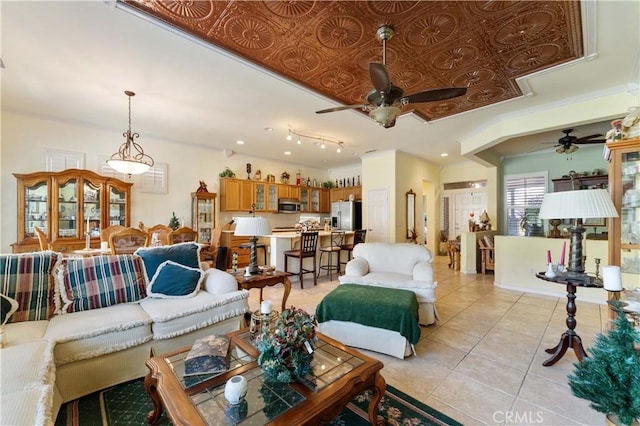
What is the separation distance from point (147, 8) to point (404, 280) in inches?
135

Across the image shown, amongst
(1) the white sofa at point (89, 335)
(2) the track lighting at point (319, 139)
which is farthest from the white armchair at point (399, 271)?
(2) the track lighting at point (319, 139)

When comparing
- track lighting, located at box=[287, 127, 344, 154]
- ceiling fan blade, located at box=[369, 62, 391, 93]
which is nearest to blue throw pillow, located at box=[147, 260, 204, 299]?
ceiling fan blade, located at box=[369, 62, 391, 93]

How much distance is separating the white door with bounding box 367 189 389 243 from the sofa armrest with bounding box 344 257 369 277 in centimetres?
306

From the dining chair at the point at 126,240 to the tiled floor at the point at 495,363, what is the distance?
1.82 m

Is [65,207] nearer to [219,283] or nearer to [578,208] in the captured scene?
[219,283]

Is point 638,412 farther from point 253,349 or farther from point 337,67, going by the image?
point 337,67

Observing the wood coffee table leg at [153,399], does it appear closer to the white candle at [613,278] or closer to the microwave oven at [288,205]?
the white candle at [613,278]

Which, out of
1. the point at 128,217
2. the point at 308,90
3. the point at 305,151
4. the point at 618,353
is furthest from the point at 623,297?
the point at 128,217

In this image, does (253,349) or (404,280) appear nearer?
(253,349)

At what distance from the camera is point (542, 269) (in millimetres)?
4477

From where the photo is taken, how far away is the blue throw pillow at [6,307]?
1845 mm

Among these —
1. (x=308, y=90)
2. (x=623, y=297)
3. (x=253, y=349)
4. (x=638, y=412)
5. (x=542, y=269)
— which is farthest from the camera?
(x=542, y=269)

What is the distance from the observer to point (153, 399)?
5.19 ft

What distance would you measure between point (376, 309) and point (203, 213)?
473cm
